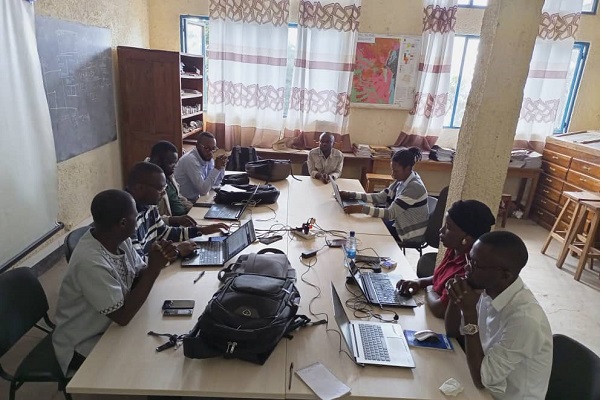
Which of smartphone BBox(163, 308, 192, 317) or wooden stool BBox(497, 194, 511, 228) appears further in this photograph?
wooden stool BBox(497, 194, 511, 228)

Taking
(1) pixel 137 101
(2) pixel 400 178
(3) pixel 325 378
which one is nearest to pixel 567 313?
(2) pixel 400 178

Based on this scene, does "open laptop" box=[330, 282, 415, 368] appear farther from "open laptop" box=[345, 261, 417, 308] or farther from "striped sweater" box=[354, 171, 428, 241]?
"striped sweater" box=[354, 171, 428, 241]

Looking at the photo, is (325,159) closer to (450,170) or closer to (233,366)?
(450,170)

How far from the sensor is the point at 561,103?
5.50 meters

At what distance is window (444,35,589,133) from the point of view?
5367mm

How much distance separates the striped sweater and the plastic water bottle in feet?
1.98

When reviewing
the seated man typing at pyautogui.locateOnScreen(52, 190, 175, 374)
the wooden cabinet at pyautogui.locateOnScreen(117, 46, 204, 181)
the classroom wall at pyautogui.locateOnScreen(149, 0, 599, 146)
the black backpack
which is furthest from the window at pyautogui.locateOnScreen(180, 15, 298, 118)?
the black backpack

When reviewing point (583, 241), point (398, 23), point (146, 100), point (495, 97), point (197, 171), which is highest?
point (398, 23)

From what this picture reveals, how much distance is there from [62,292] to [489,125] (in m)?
2.31

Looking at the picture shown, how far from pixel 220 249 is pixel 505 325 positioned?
145 centimetres

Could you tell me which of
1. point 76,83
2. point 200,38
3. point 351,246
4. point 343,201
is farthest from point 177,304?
point 200,38

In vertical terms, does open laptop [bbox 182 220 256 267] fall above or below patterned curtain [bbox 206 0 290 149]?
below

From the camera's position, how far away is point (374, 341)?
5.12 feet

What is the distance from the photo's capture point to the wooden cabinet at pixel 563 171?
4523 millimetres
